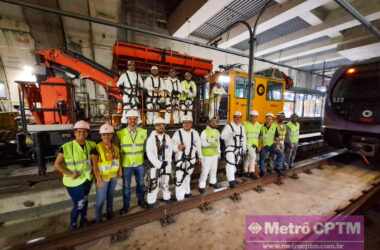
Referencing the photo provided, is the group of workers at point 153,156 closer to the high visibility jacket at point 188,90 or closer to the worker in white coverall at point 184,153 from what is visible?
the worker in white coverall at point 184,153

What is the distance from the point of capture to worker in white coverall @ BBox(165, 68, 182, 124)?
17.5 ft

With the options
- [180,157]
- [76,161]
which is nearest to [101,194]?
[76,161]

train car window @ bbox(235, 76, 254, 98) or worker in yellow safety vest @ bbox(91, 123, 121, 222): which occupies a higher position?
train car window @ bbox(235, 76, 254, 98)

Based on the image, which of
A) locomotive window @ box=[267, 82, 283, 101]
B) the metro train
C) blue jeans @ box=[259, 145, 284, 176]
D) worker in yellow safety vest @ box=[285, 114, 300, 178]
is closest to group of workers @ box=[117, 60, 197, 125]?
blue jeans @ box=[259, 145, 284, 176]

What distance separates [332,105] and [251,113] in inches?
136

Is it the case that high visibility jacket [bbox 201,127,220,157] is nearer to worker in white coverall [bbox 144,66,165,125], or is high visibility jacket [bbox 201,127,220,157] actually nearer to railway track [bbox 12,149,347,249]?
railway track [bbox 12,149,347,249]

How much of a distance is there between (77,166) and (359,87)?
25.0 ft

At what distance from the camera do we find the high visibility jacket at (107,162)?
8.28 feet

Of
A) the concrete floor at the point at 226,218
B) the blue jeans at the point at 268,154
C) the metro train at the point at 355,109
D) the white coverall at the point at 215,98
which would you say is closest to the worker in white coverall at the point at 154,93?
the white coverall at the point at 215,98

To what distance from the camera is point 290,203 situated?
137 inches

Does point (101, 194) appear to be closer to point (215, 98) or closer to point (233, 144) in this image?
point (233, 144)

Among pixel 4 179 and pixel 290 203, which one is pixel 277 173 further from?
pixel 4 179

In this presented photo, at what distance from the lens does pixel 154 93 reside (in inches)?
202

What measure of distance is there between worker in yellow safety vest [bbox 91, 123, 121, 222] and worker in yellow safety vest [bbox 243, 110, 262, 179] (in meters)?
3.18
